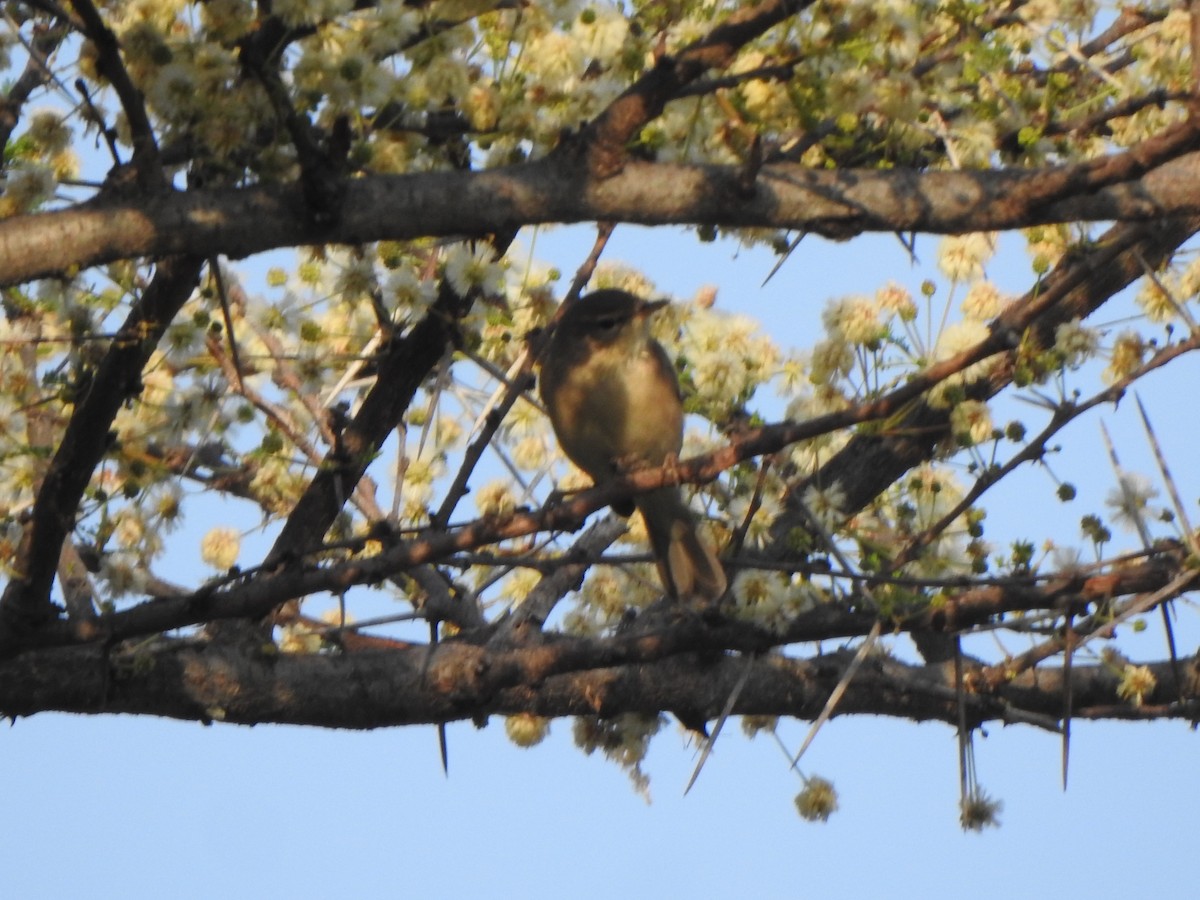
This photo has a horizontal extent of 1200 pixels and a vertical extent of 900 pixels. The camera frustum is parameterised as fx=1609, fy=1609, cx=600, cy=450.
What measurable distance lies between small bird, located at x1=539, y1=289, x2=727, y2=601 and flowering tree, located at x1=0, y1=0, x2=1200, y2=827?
0.56ft

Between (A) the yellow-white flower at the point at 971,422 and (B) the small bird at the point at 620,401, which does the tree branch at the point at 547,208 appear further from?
(B) the small bird at the point at 620,401

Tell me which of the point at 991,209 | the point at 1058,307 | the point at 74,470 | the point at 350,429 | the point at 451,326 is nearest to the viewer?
the point at 991,209

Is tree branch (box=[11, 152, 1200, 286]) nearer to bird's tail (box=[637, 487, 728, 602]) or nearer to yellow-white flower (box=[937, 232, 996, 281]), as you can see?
yellow-white flower (box=[937, 232, 996, 281])

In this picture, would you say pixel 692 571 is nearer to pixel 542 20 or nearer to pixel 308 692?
pixel 308 692

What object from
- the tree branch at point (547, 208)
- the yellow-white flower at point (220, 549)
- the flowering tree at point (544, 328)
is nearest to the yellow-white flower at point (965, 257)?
the flowering tree at point (544, 328)

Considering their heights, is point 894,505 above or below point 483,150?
below

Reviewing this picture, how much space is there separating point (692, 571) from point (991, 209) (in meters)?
2.28

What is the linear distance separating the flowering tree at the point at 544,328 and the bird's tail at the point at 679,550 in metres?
0.21

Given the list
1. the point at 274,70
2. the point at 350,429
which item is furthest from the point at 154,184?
the point at 350,429

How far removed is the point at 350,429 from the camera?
4.91 metres

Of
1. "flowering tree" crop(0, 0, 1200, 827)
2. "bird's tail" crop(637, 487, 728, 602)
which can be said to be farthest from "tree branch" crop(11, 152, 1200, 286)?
"bird's tail" crop(637, 487, 728, 602)

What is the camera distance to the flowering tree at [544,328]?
3.33m

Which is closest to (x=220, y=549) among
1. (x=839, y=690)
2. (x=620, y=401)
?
(x=620, y=401)

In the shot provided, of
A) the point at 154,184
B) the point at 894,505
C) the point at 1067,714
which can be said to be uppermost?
the point at 154,184
